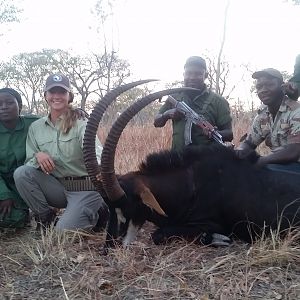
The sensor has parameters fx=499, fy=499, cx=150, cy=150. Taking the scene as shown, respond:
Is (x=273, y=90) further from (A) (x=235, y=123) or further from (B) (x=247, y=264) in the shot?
(A) (x=235, y=123)

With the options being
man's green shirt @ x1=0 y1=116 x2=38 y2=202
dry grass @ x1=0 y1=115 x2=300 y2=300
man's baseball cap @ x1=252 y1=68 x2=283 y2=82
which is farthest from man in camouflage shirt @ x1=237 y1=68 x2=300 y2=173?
man's green shirt @ x1=0 y1=116 x2=38 y2=202

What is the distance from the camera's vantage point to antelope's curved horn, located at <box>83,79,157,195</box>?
3389mm

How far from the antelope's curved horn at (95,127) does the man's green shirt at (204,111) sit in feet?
4.33

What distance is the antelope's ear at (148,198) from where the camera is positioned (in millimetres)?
3529

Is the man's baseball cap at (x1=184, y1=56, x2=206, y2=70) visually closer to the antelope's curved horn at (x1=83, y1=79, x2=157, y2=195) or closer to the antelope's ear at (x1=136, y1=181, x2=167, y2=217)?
the antelope's curved horn at (x1=83, y1=79, x2=157, y2=195)

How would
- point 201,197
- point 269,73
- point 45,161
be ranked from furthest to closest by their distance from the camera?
1. point 269,73
2. point 45,161
3. point 201,197

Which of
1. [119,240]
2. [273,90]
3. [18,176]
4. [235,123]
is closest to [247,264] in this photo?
[119,240]

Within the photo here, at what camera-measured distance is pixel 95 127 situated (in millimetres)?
3441

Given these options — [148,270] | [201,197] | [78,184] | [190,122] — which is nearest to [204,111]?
[190,122]

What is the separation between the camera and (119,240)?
→ 353cm

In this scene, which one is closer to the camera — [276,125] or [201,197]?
[201,197]

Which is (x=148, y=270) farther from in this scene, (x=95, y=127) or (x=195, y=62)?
(x=195, y=62)

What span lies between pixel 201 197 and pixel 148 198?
405mm

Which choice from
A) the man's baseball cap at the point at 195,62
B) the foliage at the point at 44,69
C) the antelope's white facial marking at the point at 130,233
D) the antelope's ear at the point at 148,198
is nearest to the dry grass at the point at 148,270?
the antelope's white facial marking at the point at 130,233
